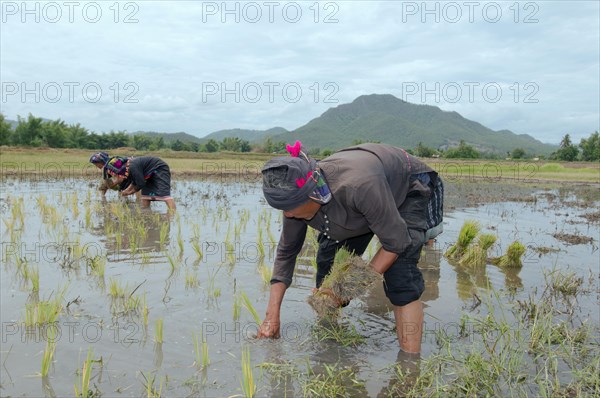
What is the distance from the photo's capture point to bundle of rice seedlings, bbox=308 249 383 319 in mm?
2765

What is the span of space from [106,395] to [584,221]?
8.81 metres

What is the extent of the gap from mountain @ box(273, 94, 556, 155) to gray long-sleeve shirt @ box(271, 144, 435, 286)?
9001 centimetres

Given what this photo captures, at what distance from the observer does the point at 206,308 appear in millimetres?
3746

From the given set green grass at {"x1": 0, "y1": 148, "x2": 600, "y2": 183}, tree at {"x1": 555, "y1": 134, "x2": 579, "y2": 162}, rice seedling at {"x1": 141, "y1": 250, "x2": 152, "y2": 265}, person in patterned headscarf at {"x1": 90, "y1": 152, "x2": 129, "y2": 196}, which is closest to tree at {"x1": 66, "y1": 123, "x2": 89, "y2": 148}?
green grass at {"x1": 0, "y1": 148, "x2": 600, "y2": 183}

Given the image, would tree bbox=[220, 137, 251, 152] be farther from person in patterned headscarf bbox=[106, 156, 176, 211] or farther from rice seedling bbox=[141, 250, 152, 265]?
rice seedling bbox=[141, 250, 152, 265]

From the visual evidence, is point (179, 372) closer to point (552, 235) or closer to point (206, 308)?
point (206, 308)

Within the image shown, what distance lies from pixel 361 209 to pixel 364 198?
0.24 ft

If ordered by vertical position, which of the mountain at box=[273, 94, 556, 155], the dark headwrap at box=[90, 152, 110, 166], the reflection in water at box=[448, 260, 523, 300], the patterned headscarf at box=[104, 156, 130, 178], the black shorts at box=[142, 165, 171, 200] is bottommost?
the reflection in water at box=[448, 260, 523, 300]

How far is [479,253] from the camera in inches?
210

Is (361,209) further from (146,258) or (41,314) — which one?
(146,258)

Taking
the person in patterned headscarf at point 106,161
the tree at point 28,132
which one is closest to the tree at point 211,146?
the tree at point 28,132

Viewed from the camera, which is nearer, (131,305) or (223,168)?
(131,305)

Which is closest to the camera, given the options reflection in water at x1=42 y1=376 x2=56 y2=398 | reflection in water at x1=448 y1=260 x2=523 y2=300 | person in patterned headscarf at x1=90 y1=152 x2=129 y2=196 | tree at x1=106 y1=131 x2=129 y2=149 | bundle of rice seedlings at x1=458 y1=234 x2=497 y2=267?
reflection in water at x1=42 y1=376 x2=56 y2=398

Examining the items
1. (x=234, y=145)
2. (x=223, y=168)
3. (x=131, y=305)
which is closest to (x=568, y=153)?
(x=234, y=145)
